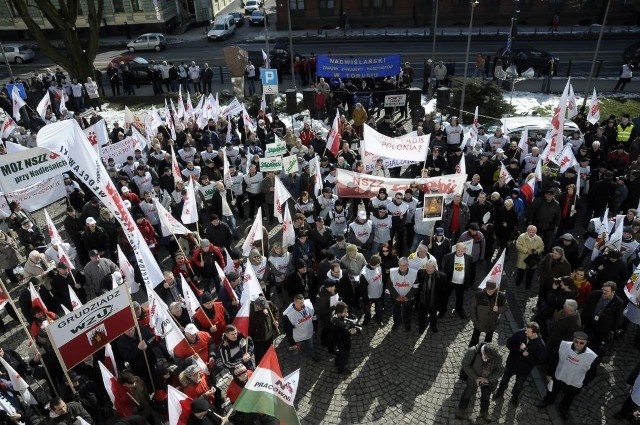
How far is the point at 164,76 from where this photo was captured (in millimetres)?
24234

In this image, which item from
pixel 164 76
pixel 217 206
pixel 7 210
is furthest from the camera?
pixel 164 76

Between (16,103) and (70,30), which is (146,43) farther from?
(16,103)

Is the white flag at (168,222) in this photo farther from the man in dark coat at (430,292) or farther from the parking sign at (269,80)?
the parking sign at (269,80)

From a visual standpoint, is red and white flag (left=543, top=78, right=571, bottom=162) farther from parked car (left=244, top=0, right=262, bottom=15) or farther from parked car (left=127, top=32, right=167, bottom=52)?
parked car (left=244, top=0, right=262, bottom=15)

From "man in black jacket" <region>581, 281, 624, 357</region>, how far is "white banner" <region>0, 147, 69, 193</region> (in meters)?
9.92

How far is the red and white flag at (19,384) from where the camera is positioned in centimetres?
708

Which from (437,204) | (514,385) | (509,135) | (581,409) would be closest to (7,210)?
(437,204)

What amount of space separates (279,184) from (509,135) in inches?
331

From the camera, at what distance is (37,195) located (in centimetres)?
1284

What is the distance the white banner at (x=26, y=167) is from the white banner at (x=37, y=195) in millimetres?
1107

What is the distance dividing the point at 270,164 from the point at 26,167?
5.28m

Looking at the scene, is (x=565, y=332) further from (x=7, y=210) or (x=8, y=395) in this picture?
(x=7, y=210)

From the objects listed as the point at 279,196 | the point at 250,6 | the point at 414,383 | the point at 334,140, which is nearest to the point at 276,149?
the point at 334,140

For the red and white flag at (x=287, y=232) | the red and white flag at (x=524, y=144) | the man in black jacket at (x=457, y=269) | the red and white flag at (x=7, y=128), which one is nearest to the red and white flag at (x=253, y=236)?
the red and white flag at (x=287, y=232)
